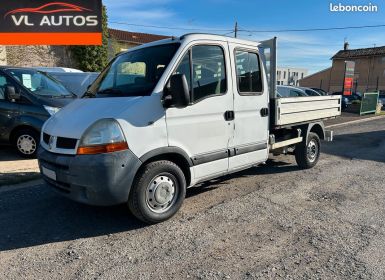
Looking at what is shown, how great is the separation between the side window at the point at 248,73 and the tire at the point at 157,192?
161 cm

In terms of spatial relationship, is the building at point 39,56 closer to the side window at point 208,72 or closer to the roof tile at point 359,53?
the side window at point 208,72

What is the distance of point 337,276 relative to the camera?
9.62 feet

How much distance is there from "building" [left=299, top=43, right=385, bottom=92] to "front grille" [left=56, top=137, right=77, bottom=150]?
159 ft

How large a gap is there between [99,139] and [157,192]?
951mm

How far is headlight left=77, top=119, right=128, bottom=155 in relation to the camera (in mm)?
3432

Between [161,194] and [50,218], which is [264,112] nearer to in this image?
[161,194]

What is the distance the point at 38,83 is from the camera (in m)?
7.32

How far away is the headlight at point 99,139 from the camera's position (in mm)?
3432

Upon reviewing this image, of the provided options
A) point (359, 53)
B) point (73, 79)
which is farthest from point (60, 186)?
point (359, 53)

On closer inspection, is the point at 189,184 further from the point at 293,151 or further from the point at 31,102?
the point at 31,102

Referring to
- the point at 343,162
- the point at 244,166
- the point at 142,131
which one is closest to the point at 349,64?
the point at 343,162

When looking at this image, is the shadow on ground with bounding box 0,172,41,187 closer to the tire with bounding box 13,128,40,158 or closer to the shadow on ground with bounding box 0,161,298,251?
the shadow on ground with bounding box 0,161,298,251

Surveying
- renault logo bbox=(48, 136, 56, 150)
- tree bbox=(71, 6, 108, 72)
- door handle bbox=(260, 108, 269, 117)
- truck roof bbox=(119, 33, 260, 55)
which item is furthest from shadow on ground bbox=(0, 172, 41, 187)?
tree bbox=(71, 6, 108, 72)

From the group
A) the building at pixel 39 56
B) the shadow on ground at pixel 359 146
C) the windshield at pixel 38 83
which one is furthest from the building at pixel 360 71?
the windshield at pixel 38 83
